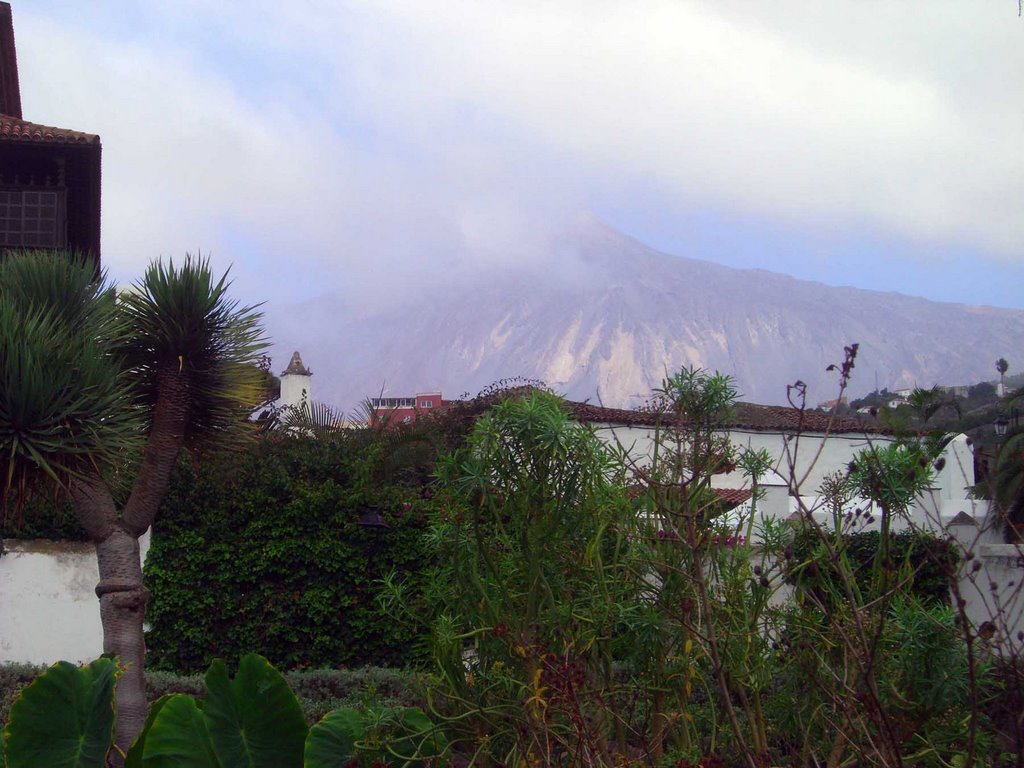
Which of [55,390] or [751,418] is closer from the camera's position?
[751,418]

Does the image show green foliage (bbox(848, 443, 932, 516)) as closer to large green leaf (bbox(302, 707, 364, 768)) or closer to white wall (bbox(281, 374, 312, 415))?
large green leaf (bbox(302, 707, 364, 768))

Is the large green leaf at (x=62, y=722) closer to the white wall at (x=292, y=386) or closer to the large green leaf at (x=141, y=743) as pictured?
the large green leaf at (x=141, y=743)

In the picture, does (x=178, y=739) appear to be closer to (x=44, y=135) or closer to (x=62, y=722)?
(x=62, y=722)

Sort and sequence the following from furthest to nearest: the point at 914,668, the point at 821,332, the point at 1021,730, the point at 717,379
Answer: the point at 821,332
the point at 717,379
the point at 914,668
the point at 1021,730

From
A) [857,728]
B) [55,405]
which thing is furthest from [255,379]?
[857,728]

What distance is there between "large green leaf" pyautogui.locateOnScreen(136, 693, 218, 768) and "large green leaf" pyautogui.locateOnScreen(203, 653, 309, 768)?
0.35ft

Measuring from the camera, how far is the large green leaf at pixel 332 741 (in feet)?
16.1

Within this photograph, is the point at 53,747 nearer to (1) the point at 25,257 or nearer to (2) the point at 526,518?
(2) the point at 526,518

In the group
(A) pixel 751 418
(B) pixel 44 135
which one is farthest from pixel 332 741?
(B) pixel 44 135

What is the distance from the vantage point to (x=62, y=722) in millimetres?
4996

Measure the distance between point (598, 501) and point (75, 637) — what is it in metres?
9.72

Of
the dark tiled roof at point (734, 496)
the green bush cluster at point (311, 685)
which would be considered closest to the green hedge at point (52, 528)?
the green bush cluster at point (311, 685)

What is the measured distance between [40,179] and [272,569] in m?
7.77

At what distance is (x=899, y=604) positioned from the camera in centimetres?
460
